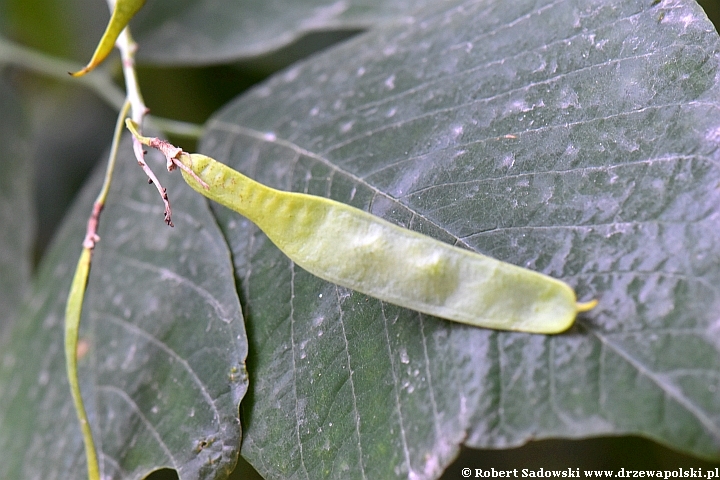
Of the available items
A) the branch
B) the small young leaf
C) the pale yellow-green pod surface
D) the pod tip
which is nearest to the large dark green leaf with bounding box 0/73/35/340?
the branch

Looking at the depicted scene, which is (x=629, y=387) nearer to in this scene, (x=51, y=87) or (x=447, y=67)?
(x=447, y=67)

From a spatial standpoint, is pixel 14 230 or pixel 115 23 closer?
pixel 115 23

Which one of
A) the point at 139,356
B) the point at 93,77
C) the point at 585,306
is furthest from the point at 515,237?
the point at 93,77

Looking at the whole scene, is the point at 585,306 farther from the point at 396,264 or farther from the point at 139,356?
the point at 139,356

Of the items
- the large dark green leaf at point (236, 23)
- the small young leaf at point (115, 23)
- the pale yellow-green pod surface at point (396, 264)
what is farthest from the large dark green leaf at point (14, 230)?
the pale yellow-green pod surface at point (396, 264)

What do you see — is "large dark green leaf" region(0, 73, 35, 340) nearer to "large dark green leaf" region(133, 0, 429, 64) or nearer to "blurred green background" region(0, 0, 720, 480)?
"blurred green background" region(0, 0, 720, 480)

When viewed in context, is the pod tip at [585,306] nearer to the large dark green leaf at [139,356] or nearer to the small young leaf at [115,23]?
the large dark green leaf at [139,356]
